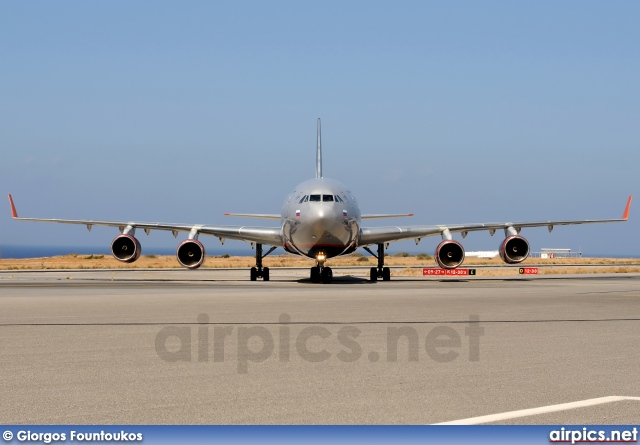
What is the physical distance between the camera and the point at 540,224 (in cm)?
3944

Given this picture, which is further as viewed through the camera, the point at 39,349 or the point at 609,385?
the point at 39,349

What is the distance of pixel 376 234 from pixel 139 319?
2417 cm

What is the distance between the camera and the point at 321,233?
3484 centimetres

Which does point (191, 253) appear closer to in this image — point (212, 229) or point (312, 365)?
point (212, 229)

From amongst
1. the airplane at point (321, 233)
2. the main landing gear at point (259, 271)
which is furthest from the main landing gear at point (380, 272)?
the main landing gear at point (259, 271)

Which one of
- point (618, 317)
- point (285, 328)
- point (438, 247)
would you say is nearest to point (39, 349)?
point (285, 328)

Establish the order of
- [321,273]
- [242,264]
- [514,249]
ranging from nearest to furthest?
[321,273]
[514,249]
[242,264]

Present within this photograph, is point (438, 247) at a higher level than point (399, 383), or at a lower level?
higher

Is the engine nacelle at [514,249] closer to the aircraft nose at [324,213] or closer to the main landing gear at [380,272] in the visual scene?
the main landing gear at [380,272]

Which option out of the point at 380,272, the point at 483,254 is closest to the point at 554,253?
the point at 483,254

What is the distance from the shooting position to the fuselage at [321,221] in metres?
34.8

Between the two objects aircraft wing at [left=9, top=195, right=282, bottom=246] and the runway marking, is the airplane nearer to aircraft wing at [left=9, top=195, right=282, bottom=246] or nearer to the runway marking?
aircraft wing at [left=9, top=195, right=282, bottom=246]

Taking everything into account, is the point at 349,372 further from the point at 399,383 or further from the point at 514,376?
the point at 514,376

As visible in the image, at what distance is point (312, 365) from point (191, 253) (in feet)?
93.5
